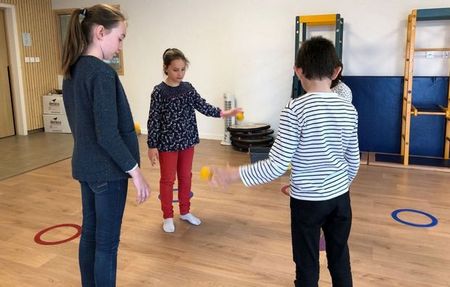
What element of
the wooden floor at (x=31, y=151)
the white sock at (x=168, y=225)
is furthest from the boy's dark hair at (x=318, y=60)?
the wooden floor at (x=31, y=151)

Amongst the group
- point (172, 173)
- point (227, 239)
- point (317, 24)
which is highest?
point (317, 24)

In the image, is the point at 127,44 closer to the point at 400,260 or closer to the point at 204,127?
the point at 204,127

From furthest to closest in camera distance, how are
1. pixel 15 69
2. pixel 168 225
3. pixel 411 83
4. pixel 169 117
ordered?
pixel 15 69, pixel 411 83, pixel 168 225, pixel 169 117

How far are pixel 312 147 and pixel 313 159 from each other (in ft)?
0.15

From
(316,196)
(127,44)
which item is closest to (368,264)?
(316,196)

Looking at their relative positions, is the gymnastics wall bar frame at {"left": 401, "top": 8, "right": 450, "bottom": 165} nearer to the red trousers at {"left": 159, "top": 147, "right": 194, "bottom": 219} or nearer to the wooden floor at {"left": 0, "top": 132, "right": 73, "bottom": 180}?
the red trousers at {"left": 159, "top": 147, "right": 194, "bottom": 219}

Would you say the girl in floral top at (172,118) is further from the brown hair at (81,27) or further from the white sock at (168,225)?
the brown hair at (81,27)

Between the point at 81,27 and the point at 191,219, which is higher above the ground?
the point at 81,27

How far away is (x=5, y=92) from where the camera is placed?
6.14m

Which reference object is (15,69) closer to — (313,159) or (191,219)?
(191,219)

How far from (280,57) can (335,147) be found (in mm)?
4115

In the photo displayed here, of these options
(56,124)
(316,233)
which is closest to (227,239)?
(316,233)

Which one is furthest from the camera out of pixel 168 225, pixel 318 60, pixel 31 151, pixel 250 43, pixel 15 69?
pixel 15 69

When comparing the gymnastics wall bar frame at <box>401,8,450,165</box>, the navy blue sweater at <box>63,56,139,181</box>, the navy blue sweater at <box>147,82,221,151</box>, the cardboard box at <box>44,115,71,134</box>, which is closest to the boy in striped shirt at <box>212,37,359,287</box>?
the navy blue sweater at <box>63,56,139,181</box>
